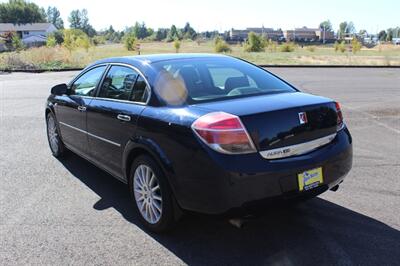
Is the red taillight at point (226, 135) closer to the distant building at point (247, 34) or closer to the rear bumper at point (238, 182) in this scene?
the rear bumper at point (238, 182)

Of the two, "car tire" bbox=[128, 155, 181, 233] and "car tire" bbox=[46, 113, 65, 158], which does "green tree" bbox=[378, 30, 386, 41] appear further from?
"car tire" bbox=[128, 155, 181, 233]

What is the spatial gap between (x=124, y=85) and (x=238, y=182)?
1.87 meters

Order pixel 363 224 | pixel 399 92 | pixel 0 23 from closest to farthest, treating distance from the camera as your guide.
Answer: pixel 363 224, pixel 399 92, pixel 0 23

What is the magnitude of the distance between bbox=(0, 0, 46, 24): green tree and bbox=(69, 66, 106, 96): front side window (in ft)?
491

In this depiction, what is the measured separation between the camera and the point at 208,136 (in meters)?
Result: 3.39

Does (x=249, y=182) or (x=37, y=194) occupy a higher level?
(x=249, y=182)

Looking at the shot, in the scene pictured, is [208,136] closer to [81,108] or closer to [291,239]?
[291,239]

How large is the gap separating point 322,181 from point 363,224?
0.76 meters

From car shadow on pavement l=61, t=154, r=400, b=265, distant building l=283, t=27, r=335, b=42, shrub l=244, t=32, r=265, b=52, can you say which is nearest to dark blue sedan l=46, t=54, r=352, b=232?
car shadow on pavement l=61, t=154, r=400, b=265

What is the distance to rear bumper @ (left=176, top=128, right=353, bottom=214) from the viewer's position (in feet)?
10.9

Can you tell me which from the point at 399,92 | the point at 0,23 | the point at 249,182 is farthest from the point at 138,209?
the point at 0,23

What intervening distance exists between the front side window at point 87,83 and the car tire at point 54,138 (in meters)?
0.92

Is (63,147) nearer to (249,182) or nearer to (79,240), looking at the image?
(79,240)

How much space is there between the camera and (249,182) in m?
3.33
